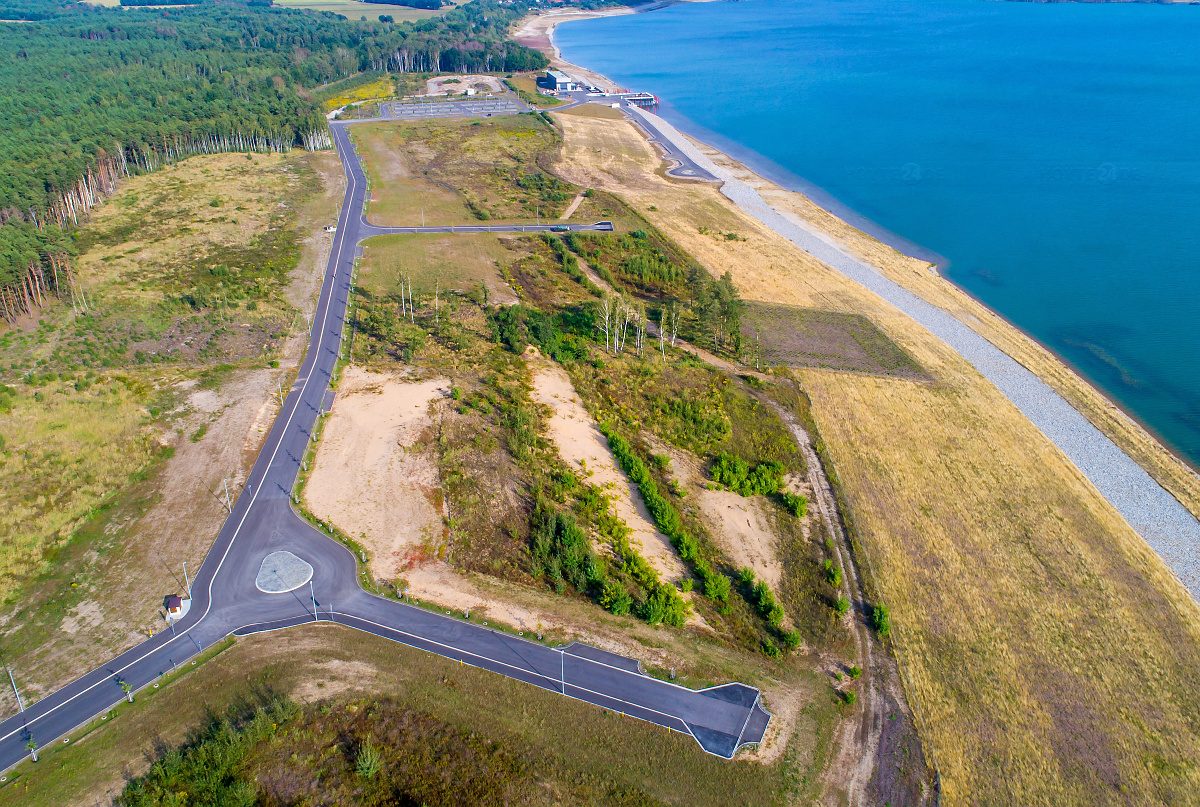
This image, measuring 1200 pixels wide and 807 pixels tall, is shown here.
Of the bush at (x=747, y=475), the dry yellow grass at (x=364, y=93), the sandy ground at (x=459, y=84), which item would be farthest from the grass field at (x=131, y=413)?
the sandy ground at (x=459, y=84)

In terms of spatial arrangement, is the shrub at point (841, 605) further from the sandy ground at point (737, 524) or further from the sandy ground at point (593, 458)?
the sandy ground at point (593, 458)

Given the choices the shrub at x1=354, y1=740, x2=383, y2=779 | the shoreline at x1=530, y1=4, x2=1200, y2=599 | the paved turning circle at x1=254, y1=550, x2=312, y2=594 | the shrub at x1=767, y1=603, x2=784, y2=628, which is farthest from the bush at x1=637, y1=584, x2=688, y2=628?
the shoreline at x1=530, y1=4, x2=1200, y2=599

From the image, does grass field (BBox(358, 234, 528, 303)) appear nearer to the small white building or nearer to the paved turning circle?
the paved turning circle

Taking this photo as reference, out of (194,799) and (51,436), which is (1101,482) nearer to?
(194,799)

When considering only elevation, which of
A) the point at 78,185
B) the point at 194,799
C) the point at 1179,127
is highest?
the point at 1179,127

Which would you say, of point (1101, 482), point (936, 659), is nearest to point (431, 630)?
point (936, 659)

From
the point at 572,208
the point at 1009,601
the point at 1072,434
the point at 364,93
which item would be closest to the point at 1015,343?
the point at 1072,434
